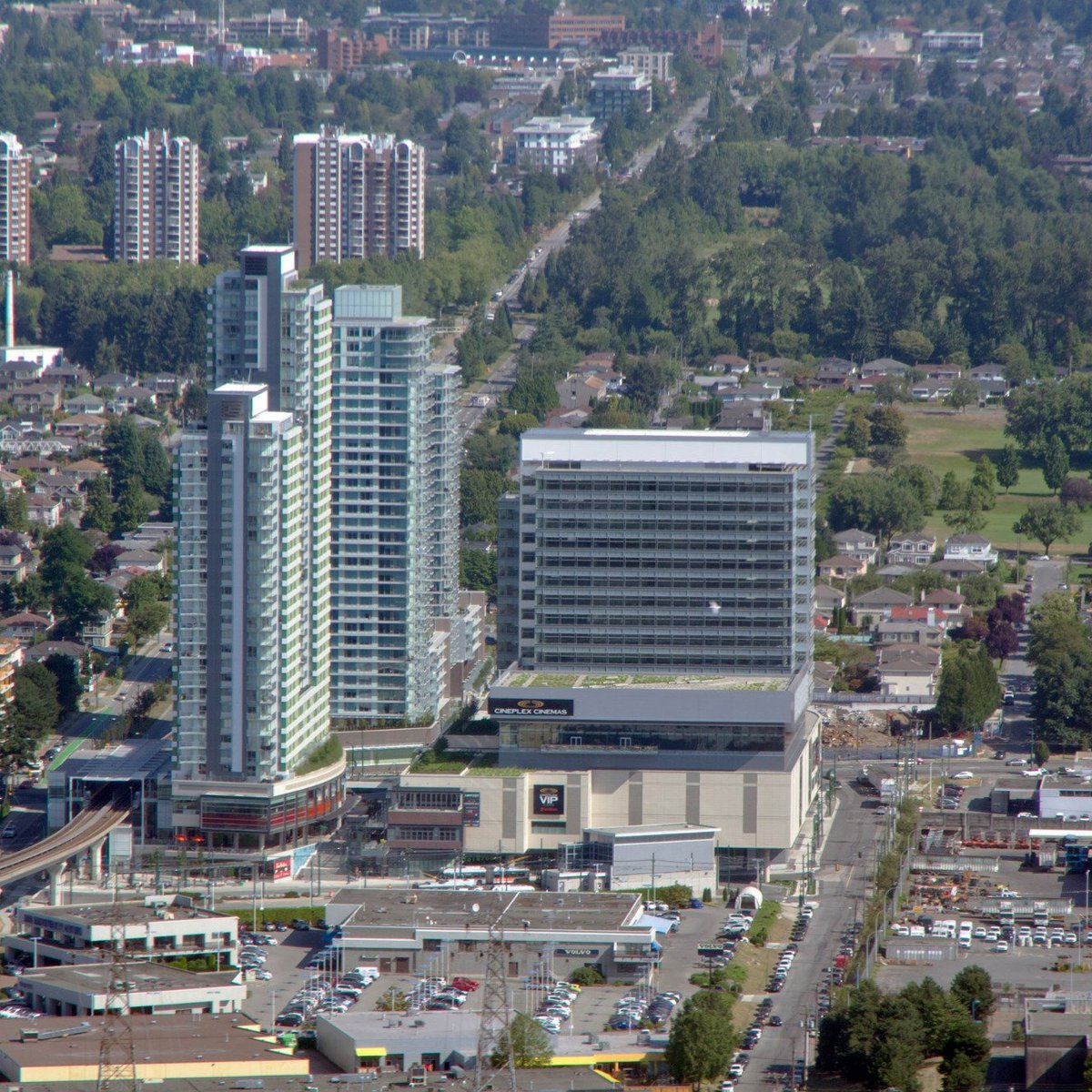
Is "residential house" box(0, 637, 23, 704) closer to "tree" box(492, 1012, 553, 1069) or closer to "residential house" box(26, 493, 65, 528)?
"residential house" box(26, 493, 65, 528)

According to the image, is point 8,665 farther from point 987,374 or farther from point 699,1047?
point 987,374

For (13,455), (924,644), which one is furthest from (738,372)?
(924,644)

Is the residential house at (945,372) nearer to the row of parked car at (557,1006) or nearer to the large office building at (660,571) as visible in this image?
the large office building at (660,571)

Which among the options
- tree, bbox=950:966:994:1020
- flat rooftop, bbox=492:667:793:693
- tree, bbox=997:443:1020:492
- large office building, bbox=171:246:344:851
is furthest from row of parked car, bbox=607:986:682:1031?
tree, bbox=997:443:1020:492

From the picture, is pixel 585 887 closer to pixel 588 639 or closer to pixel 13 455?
pixel 588 639

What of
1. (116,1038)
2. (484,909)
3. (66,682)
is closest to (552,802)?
(484,909)

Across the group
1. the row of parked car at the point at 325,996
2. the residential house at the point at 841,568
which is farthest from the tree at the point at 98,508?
the row of parked car at the point at 325,996
